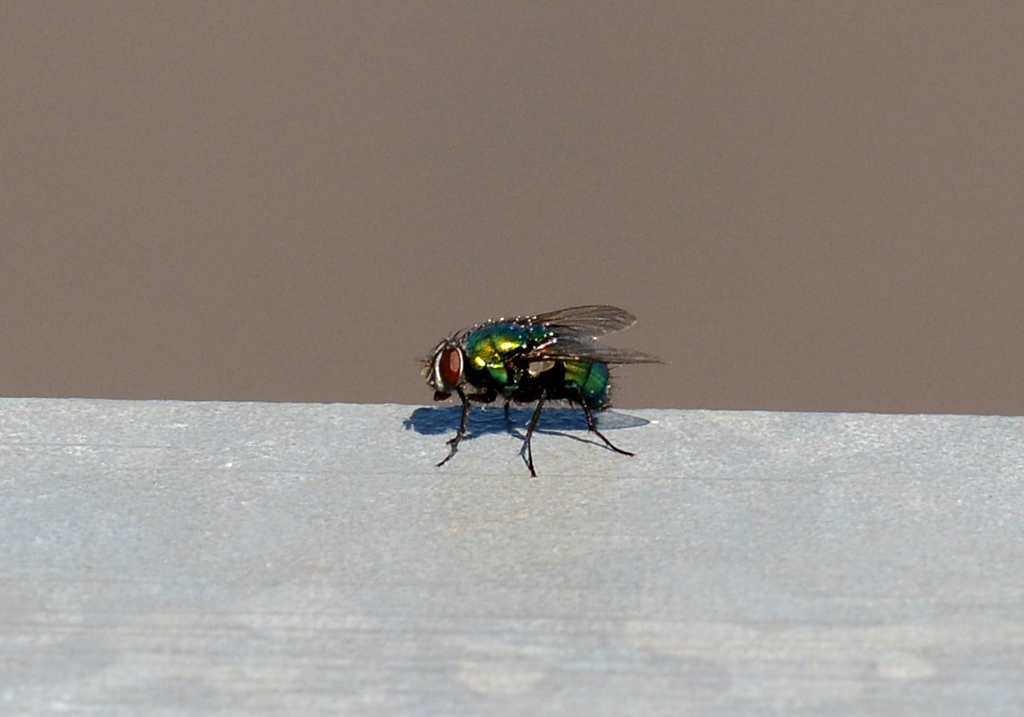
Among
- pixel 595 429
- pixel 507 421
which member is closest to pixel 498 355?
pixel 507 421

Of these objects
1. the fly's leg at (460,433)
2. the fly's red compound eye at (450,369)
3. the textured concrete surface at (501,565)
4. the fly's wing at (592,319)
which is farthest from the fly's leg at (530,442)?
the fly's wing at (592,319)

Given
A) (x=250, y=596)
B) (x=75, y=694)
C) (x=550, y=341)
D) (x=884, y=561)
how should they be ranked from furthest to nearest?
(x=550, y=341), (x=884, y=561), (x=250, y=596), (x=75, y=694)

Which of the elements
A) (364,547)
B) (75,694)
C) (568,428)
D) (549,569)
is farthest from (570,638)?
(568,428)

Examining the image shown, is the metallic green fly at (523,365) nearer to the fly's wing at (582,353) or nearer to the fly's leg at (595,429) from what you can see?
the fly's wing at (582,353)

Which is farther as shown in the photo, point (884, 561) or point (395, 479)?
point (395, 479)

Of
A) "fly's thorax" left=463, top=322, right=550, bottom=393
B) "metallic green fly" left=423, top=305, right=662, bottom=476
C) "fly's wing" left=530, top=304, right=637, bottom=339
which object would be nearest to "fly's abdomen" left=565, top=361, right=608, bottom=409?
"metallic green fly" left=423, top=305, right=662, bottom=476

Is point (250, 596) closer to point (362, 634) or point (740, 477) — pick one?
point (362, 634)
